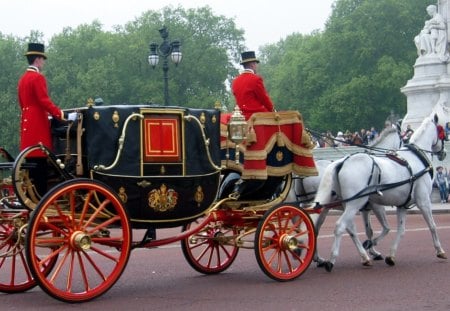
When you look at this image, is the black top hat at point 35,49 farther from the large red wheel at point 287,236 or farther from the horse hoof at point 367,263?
the horse hoof at point 367,263

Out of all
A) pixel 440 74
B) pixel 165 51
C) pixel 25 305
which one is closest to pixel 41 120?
pixel 25 305

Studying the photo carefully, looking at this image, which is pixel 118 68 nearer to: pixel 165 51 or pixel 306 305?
pixel 165 51

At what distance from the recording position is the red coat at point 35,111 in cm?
930

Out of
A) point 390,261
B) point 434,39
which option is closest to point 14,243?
point 390,261

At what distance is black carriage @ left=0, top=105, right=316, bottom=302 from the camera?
8.80 metres

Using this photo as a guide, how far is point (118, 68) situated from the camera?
6856 cm

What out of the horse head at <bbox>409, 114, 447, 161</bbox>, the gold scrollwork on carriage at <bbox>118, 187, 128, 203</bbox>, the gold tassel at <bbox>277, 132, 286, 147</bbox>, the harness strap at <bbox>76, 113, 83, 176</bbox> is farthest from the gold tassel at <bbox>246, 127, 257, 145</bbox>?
the horse head at <bbox>409, 114, 447, 161</bbox>

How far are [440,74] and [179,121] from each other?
29.6 meters

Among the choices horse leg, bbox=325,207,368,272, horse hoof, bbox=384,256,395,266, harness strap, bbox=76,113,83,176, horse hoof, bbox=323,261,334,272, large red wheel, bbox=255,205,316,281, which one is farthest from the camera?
horse hoof, bbox=384,256,395,266

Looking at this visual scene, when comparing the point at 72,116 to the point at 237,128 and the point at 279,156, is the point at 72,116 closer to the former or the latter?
the point at 237,128

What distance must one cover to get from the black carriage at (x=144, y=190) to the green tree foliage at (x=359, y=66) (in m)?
46.4

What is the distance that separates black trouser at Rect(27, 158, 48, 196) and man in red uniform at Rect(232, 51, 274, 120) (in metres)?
2.70

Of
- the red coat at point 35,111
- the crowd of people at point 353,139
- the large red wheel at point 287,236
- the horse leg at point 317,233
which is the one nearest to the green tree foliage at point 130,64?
the crowd of people at point 353,139

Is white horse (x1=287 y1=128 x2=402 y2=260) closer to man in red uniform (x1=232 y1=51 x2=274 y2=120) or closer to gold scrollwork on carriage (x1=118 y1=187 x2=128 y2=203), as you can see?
man in red uniform (x1=232 y1=51 x2=274 y2=120)
